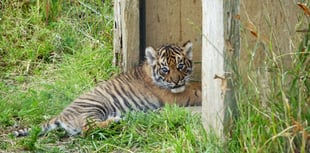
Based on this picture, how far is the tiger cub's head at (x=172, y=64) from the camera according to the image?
26.8 ft

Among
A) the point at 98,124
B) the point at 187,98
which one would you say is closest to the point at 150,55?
the point at 187,98

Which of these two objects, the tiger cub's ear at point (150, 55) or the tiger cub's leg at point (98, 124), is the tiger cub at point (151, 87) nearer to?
the tiger cub's ear at point (150, 55)

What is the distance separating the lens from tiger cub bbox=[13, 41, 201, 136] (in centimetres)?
798

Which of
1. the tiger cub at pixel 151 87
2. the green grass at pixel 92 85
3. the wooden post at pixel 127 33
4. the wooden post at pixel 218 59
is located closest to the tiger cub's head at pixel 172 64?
the tiger cub at pixel 151 87

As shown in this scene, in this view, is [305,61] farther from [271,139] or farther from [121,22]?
[121,22]

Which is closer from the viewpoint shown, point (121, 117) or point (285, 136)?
point (285, 136)

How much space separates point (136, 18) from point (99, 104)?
1.10m

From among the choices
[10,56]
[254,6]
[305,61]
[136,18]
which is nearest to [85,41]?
[10,56]

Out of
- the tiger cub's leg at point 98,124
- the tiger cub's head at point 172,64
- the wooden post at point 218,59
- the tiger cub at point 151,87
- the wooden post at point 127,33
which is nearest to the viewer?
the wooden post at point 218,59

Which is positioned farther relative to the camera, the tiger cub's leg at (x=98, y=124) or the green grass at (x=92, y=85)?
the tiger cub's leg at (x=98, y=124)

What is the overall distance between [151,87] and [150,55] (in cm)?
32

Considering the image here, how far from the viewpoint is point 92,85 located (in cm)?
884

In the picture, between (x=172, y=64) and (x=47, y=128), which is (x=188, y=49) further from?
(x=47, y=128)

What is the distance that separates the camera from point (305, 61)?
211 inches
